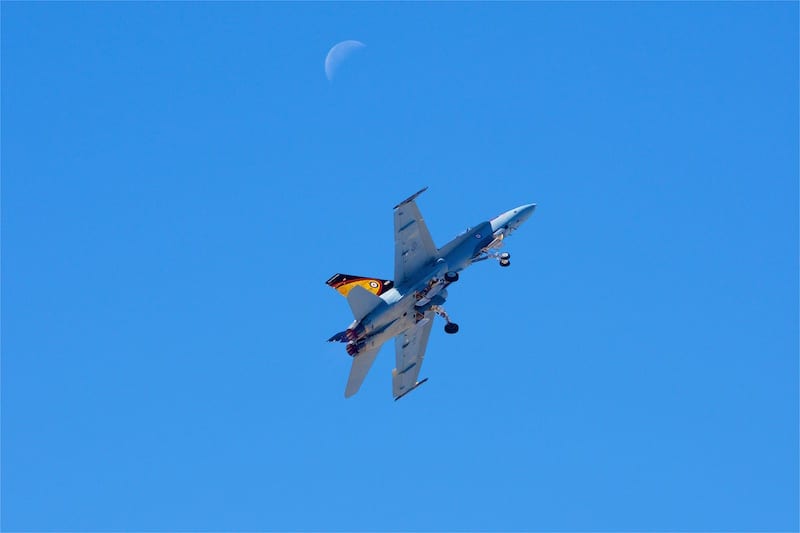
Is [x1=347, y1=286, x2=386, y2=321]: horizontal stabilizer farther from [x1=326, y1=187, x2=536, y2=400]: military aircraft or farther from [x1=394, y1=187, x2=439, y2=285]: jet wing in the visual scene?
[x1=394, y1=187, x2=439, y2=285]: jet wing

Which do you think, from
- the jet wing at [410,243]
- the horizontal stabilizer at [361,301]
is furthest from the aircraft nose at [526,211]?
the horizontal stabilizer at [361,301]

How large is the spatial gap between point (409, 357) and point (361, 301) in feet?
27.3

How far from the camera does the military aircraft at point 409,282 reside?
6619 cm

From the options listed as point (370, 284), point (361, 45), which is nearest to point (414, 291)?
point (370, 284)

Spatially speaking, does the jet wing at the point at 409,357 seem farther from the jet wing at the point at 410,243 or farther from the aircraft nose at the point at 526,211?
the aircraft nose at the point at 526,211

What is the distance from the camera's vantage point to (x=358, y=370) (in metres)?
68.8

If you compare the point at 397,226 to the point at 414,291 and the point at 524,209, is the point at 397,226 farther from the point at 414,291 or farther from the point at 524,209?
the point at 524,209

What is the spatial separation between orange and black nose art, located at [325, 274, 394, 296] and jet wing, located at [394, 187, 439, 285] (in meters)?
0.82

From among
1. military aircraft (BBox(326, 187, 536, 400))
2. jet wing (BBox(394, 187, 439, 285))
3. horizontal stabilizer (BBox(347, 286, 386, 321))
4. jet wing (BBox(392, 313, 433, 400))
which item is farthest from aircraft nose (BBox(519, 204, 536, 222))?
horizontal stabilizer (BBox(347, 286, 386, 321))

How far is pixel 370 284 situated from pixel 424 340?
20.8ft

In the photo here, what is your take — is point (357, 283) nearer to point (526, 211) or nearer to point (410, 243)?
point (410, 243)

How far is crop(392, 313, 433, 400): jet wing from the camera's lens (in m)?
72.4

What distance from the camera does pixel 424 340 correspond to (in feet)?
239

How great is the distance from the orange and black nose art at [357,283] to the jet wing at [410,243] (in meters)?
0.82
